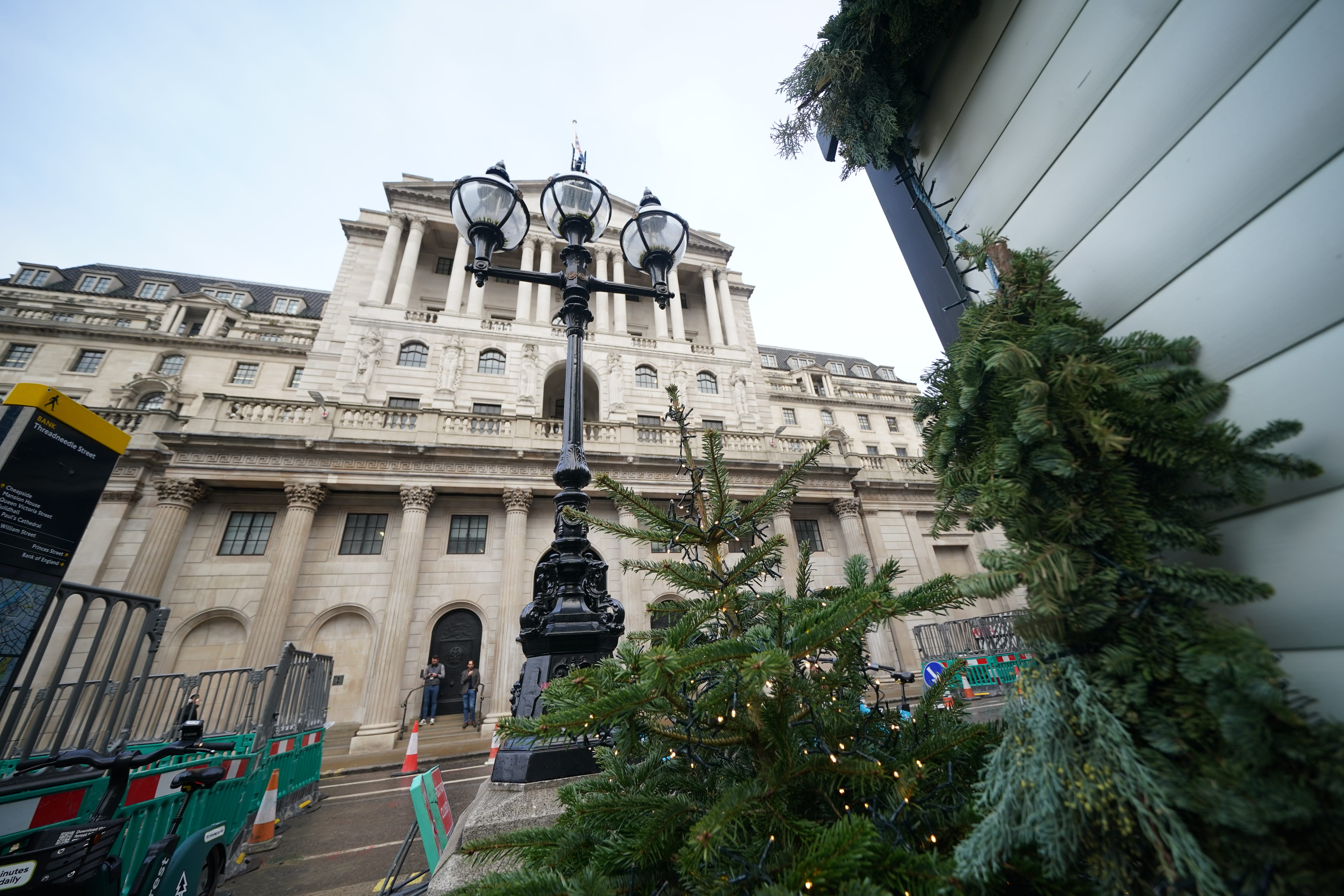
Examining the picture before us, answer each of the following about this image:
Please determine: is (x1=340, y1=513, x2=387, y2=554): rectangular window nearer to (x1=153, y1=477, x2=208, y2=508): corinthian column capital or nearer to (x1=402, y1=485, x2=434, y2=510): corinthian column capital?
(x1=402, y1=485, x2=434, y2=510): corinthian column capital

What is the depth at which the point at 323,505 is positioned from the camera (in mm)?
14445

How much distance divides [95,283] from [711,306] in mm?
42682

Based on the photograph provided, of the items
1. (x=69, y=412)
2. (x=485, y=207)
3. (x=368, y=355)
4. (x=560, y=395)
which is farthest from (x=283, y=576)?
(x=560, y=395)

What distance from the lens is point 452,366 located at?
19.7 metres

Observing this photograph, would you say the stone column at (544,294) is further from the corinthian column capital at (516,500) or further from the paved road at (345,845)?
the paved road at (345,845)

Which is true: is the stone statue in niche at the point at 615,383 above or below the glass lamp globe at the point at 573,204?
above

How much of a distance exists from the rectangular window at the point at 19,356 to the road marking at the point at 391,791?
112 feet

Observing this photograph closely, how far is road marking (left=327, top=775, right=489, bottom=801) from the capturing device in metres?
7.71

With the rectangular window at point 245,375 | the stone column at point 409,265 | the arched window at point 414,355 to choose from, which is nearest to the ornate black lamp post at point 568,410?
the arched window at point 414,355

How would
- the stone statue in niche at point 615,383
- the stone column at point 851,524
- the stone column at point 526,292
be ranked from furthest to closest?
the stone column at point 526,292, the stone statue in niche at point 615,383, the stone column at point 851,524

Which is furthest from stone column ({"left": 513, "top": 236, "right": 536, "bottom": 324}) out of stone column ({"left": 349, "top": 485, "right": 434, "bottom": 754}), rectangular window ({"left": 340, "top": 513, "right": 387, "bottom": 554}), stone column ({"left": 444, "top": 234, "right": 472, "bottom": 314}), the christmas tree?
the christmas tree

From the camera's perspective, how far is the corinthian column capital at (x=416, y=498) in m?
14.1

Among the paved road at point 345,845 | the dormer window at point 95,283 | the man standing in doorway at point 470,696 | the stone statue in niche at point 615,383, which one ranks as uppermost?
the dormer window at point 95,283

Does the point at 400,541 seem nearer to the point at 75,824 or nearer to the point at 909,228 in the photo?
the point at 75,824
